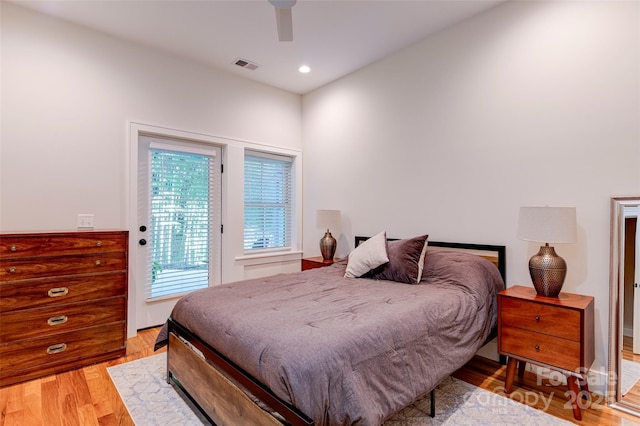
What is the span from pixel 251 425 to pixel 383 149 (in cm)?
295

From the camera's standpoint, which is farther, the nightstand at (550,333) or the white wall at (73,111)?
the white wall at (73,111)

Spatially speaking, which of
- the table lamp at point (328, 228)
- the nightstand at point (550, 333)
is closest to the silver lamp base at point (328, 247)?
the table lamp at point (328, 228)

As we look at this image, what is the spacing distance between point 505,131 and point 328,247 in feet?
7.23

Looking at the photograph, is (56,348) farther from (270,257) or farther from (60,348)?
(270,257)

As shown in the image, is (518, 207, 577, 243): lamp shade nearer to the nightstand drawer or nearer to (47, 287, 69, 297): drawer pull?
the nightstand drawer

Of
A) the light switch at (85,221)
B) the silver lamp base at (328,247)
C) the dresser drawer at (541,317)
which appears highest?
the light switch at (85,221)

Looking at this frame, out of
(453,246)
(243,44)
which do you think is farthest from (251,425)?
(243,44)

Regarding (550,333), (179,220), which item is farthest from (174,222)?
(550,333)

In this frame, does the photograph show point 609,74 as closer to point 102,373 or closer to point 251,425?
point 251,425

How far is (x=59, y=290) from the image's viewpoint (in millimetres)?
2484

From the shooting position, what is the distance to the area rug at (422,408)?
1.92 meters

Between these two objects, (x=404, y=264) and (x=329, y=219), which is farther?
(x=329, y=219)

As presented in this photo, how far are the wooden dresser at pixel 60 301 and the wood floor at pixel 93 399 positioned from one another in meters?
0.15

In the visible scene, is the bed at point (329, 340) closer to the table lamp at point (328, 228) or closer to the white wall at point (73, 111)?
the table lamp at point (328, 228)
